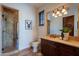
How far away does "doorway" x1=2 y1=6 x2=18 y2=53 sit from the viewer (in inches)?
74.1

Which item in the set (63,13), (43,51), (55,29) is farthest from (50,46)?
(63,13)

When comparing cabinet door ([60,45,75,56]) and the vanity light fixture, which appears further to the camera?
the vanity light fixture

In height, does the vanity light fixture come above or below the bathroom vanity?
above

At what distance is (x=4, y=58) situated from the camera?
1.92 meters

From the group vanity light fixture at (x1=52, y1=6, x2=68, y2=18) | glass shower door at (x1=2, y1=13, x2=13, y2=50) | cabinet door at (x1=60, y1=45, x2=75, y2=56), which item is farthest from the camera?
vanity light fixture at (x1=52, y1=6, x2=68, y2=18)

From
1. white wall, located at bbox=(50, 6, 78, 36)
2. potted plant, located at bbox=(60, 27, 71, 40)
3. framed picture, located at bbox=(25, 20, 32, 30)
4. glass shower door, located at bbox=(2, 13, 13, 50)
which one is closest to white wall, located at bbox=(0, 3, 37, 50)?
framed picture, located at bbox=(25, 20, 32, 30)

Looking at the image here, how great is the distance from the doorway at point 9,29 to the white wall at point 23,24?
0.24 feet

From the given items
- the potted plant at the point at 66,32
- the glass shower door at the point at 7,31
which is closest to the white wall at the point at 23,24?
the glass shower door at the point at 7,31

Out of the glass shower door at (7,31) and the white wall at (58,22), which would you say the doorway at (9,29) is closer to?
the glass shower door at (7,31)

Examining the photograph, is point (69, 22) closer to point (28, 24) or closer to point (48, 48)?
point (48, 48)

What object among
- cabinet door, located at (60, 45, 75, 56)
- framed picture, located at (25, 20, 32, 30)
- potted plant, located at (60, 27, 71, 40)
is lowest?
cabinet door, located at (60, 45, 75, 56)

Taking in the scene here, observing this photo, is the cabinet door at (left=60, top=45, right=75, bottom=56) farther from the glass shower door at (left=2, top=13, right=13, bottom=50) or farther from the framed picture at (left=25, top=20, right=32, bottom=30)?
the glass shower door at (left=2, top=13, right=13, bottom=50)

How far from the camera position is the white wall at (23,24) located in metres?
1.93

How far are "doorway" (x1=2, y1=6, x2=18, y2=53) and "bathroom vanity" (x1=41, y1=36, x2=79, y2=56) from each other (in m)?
0.52
